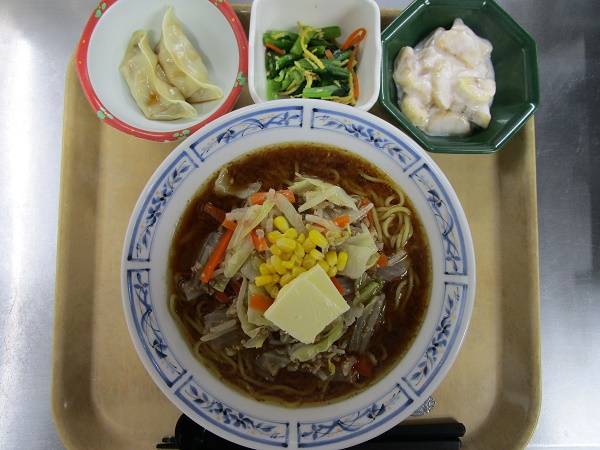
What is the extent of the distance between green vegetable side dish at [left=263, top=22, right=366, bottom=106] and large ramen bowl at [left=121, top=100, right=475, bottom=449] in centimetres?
36

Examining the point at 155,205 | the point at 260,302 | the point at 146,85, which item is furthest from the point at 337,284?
the point at 146,85

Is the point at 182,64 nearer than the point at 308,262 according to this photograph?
No

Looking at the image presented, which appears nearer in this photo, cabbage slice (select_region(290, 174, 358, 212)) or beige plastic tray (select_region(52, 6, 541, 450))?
cabbage slice (select_region(290, 174, 358, 212))

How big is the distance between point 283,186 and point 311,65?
0.65 m

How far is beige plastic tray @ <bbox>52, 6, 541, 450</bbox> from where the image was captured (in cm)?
213

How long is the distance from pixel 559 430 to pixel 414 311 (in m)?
1.32

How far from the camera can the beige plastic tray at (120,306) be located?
2129 mm

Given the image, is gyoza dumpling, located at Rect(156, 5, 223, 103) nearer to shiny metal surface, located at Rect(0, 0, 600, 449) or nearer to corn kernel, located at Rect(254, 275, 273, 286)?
shiny metal surface, located at Rect(0, 0, 600, 449)

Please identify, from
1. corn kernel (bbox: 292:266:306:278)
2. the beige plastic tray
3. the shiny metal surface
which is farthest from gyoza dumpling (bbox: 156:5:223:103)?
corn kernel (bbox: 292:266:306:278)

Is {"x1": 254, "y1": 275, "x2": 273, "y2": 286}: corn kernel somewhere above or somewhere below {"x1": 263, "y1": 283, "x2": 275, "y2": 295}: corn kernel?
above

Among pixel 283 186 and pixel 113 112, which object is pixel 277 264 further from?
pixel 113 112

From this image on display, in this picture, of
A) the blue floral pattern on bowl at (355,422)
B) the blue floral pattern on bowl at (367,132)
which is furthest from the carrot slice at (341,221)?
the blue floral pattern on bowl at (355,422)

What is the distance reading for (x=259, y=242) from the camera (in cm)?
185

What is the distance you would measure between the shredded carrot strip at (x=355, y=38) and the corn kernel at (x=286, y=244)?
3.78 ft
